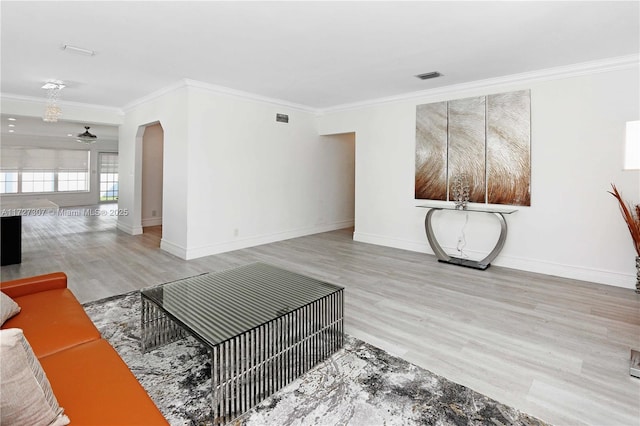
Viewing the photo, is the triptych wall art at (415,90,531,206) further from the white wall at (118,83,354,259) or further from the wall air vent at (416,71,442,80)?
the white wall at (118,83,354,259)

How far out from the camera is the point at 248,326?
179 cm

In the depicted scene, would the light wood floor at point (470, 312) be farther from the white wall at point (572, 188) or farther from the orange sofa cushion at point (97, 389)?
the orange sofa cushion at point (97, 389)

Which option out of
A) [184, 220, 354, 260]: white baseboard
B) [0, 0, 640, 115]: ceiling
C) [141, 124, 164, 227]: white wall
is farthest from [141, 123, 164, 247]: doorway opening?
[184, 220, 354, 260]: white baseboard

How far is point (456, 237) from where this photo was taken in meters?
4.98

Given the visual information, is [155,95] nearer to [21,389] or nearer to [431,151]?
[431,151]

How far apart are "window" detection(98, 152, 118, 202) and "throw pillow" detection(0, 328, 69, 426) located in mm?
13793

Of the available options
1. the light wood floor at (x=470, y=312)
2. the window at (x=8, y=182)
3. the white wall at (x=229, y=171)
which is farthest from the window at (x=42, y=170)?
the light wood floor at (x=470, y=312)

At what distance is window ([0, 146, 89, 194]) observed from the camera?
10547 millimetres

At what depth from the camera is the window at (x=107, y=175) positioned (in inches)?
495

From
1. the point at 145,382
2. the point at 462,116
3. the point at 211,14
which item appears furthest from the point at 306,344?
the point at 462,116

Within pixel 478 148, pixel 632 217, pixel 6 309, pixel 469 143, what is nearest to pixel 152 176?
pixel 6 309

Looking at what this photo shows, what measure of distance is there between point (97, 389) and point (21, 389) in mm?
373

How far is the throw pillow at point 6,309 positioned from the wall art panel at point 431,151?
484 centimetres

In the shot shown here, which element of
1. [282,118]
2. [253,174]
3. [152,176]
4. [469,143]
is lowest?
[253,174]
